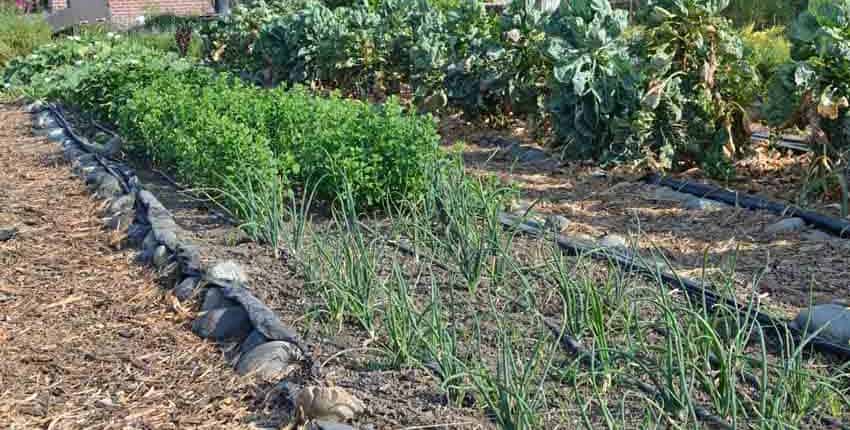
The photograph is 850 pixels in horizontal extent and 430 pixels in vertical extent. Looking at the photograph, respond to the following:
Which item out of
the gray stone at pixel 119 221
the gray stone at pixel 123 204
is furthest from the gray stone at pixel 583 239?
the gray stone at pixel 123 204

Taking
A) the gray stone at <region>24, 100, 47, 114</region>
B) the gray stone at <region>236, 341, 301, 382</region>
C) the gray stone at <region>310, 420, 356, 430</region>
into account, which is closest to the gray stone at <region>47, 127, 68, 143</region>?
the gray stone at <region>24, 100, 47, 114</region>

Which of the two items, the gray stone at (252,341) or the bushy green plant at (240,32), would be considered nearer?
the gray stone at (252,341)

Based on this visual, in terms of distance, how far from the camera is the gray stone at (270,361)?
3.82 meters

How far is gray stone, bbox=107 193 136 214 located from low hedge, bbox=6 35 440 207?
0.36m

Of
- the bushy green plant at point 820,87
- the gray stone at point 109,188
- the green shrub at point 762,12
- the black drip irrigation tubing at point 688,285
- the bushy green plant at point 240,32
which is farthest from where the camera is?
the green shrub at point 762,12

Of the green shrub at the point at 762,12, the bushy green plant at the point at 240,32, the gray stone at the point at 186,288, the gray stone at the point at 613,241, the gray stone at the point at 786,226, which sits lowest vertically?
the bushy green plant at the point at 240,32

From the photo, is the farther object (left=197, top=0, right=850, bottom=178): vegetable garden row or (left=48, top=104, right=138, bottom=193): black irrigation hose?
(left=48, top=104, right=138, bottom=193): black irrigation hose

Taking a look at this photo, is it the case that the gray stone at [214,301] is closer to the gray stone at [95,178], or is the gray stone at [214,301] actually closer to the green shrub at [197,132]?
the green shrub at [197,132]

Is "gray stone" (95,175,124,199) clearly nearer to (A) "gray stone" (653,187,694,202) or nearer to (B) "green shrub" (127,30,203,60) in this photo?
(A) "gray stone" (653,187,694,202)

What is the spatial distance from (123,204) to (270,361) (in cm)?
299

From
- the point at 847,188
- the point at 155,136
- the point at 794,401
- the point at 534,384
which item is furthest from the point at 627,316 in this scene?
the point at 155,136

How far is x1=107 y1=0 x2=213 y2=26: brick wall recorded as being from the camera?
2736 centimetres

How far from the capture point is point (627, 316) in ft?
11.4

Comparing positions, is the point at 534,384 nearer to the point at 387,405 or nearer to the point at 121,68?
the point at 387,405
